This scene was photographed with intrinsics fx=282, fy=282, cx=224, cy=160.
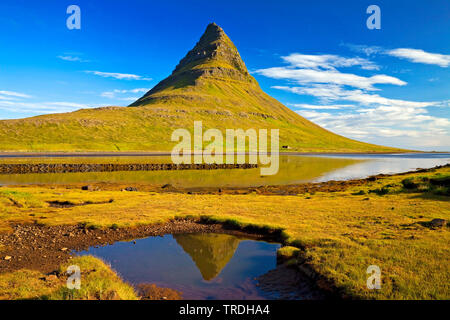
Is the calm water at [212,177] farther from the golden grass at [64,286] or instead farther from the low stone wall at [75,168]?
the golden grass at [64,286]

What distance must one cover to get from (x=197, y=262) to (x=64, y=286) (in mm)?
6745

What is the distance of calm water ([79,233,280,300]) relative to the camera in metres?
12.4

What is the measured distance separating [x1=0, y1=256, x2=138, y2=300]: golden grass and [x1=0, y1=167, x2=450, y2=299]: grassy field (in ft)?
26.0

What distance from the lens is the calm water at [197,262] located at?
40.7 ft

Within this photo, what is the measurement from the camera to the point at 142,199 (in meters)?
32.8

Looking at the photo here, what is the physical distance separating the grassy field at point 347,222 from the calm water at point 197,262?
8.22 ft

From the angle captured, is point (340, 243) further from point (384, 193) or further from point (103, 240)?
point (384, 193)

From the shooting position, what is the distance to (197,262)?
1546cm

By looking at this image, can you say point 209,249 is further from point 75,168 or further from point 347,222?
point 75,168

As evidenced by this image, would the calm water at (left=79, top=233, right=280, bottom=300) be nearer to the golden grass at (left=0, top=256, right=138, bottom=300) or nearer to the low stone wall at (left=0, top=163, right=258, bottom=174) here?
the golden grass at (left=0, top=256, right=138, bottom=300)

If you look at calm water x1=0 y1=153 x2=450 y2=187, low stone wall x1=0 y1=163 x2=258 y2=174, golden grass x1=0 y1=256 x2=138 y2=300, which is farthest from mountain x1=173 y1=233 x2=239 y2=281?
low stone wall x1=0 y1=163 x2=258 y2=174

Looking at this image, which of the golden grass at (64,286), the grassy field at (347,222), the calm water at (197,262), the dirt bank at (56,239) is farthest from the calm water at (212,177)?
the golden grass at (64,286)
